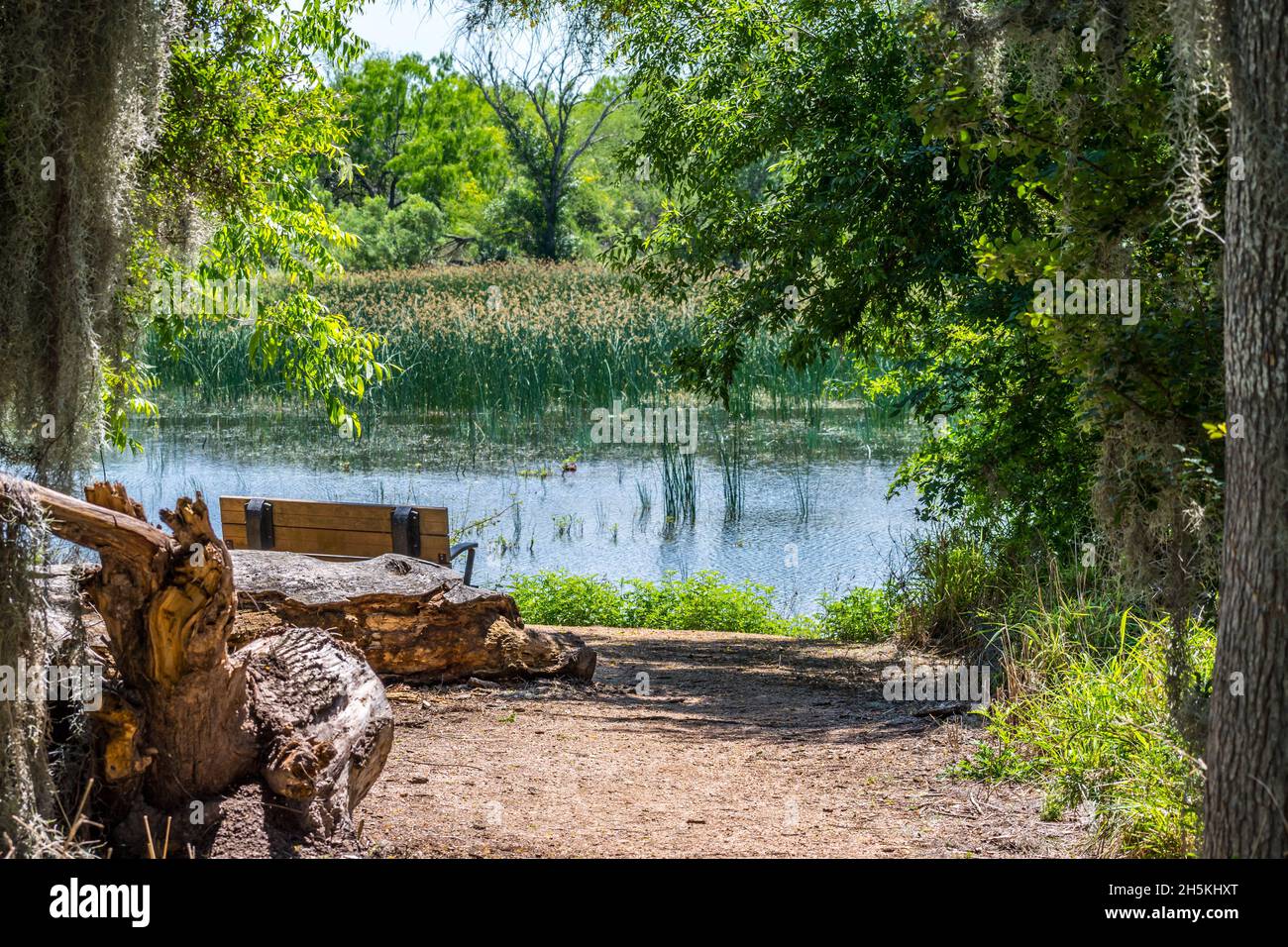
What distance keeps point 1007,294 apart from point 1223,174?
297 centimetres

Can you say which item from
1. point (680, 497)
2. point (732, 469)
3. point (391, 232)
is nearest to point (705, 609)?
point (680, 497)

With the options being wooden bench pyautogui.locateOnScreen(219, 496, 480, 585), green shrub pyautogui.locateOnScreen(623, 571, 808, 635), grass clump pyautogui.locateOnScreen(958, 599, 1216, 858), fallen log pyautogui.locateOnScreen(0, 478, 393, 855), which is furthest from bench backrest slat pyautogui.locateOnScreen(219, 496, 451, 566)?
fallen log pyautogui.locateOnScreen(0, 478, 393, 855)

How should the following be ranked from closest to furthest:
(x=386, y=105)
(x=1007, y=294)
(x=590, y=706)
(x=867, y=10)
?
(x=590, y=706) → (x=1007, y=294) → (x=867, y=10) → (x=386, y=105)

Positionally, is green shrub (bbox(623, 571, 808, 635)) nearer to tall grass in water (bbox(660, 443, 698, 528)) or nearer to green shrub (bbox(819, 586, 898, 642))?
green shrub (bbox(819, 586, 898, 642))

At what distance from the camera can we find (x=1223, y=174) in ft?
14.2

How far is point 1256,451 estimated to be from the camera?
2.76 metres

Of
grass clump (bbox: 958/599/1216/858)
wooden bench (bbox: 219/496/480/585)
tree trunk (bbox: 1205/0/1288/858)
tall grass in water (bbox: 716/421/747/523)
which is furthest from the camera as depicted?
tall grass in water (bbox: 716/421/747/523)

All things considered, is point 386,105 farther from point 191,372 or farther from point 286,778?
point 286,778

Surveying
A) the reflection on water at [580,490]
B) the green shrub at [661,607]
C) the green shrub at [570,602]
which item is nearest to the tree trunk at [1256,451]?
the green shrub at [661,607]

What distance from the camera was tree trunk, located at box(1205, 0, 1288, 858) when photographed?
275 cm

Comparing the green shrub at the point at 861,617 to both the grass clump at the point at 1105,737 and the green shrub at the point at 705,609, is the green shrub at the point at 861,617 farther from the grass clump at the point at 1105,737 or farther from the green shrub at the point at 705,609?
the grass clump at the point at 1105,737

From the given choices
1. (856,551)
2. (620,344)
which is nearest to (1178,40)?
(856,551)

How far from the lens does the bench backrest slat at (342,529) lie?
315 inches

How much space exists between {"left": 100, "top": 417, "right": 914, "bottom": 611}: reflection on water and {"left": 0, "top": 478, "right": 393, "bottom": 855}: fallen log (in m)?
7.57
